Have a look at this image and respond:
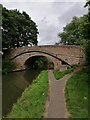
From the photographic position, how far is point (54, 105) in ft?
44.6

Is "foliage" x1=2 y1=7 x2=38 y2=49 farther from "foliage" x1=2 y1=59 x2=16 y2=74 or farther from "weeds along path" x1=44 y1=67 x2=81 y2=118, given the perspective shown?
"weeds along path" x1=44 y1=67 x2=81 y2=118

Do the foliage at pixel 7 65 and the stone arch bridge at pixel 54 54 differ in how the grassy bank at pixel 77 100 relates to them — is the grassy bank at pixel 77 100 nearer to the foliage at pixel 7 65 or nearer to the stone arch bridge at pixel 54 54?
the stone arch bridge at pixel 54 54

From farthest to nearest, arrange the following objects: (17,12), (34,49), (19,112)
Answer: (17,12) → (34,49) → (19,112)

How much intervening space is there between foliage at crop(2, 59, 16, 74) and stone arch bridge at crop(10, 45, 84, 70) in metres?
2.00

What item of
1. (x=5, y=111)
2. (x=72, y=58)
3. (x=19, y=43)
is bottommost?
(x=5, y=111)

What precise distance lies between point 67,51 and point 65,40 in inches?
694

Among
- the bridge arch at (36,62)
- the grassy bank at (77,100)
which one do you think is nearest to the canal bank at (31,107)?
the grassy bank at (77,100)

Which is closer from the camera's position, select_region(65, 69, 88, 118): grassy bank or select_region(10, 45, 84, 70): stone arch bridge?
select_region(65, 69, 88, 118): grassy bank

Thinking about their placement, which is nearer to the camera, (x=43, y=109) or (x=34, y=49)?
(x=43, y=109)

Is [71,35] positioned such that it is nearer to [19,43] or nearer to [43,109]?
[19,43]

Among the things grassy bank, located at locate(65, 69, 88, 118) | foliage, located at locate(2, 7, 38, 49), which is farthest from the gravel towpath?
foliage, located at locate(2, 7, 38, 49)

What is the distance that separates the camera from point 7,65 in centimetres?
4319

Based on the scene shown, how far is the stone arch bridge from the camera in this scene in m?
40.2

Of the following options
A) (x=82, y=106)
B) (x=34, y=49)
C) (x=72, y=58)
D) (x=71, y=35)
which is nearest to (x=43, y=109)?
(x=82, y=106)
